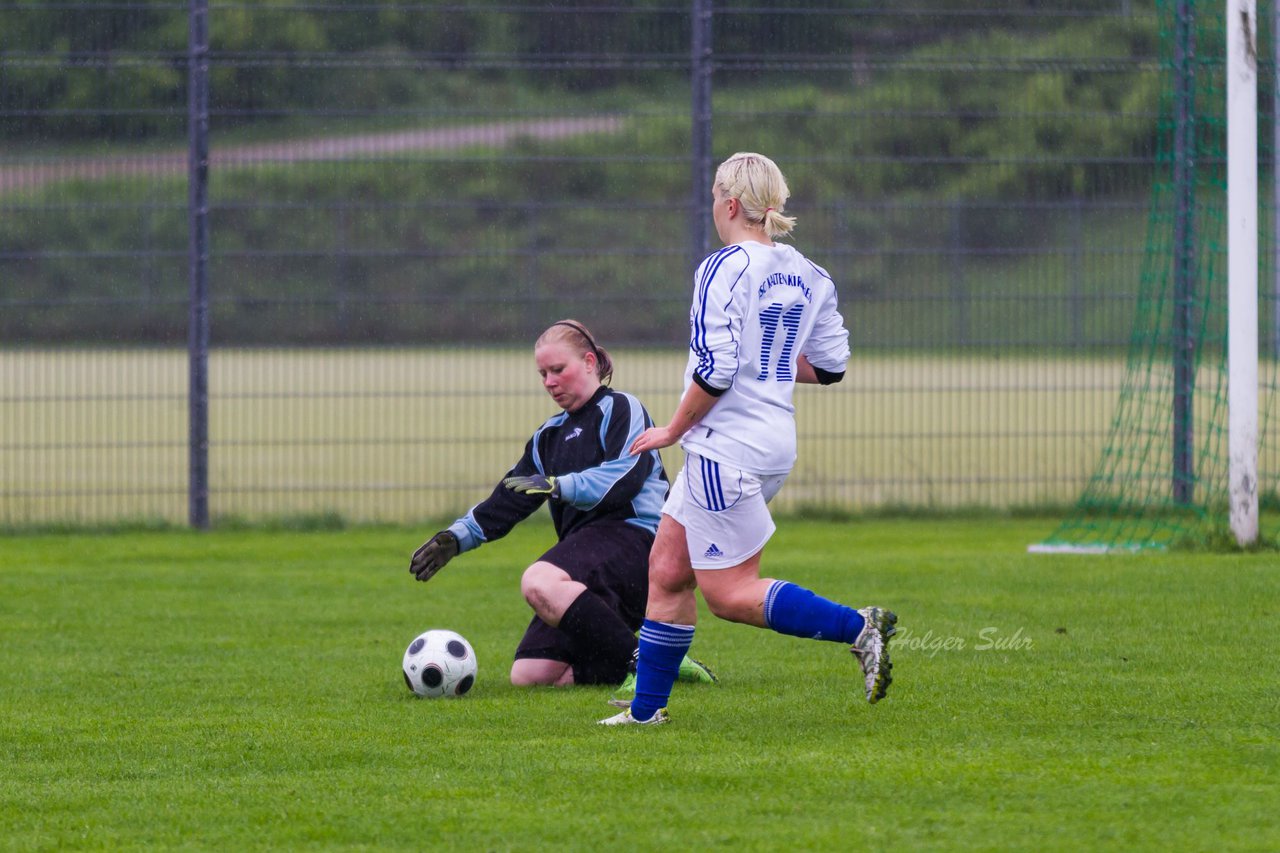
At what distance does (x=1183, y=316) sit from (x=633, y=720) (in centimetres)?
692

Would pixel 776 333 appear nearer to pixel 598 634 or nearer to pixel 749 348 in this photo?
pixel 749 348

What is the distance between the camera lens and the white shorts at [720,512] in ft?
16.4

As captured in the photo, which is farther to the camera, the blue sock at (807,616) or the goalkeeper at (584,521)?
the goalkeeper at (584,521)

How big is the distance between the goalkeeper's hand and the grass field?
69 cm

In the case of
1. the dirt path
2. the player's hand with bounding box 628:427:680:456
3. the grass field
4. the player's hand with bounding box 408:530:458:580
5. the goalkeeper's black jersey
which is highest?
the dirt path

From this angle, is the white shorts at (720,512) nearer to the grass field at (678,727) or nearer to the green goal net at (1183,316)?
the grass field at (678,727)

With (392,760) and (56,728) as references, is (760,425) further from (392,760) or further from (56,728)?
(56,728)

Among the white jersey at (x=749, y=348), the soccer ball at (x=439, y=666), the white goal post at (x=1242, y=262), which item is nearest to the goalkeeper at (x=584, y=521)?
the soccer ball at (x=439, y=666)

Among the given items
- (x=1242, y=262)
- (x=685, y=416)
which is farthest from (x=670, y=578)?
(x=1242, y=262)

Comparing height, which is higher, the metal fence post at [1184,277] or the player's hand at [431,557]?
the metal fence post at [1184,277]

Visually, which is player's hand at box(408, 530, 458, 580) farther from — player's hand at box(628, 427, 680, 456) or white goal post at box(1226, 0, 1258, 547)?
white goal post at box(1226, 0, 1258, 547)

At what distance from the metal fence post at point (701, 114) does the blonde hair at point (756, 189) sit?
6.19 m

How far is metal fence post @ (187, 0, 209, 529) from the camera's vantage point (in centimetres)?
1118

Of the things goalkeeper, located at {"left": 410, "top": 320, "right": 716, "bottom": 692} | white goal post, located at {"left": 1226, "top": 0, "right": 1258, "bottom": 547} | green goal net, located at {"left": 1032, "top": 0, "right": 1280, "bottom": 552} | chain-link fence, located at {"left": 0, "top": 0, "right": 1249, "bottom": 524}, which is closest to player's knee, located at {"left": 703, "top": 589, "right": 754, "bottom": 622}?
goalkeeper, located at {"left": 410, "top": 320, "right": 716, "bottom": 692}
